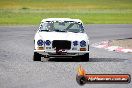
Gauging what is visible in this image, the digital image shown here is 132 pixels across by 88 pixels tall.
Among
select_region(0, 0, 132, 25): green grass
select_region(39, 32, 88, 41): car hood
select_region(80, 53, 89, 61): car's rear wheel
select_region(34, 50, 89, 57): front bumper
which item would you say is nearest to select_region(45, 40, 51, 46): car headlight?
select_region(39, 32, 88, 41): car hood

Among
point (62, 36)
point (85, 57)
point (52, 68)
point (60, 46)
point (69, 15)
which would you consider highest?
point (69, 15)

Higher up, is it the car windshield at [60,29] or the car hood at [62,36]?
the car windshield at [60,29]

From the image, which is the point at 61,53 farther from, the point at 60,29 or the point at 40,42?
the point at 60,29

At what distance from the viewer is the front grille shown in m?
20.0

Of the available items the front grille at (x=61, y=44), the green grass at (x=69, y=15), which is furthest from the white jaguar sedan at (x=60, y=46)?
the green grass at (x=69, y=15)

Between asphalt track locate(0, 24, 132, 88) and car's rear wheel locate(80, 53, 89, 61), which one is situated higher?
car's rear wheel locate(80, 53, 89, 61)

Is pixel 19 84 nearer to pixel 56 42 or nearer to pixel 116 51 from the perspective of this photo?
pixel 56 42

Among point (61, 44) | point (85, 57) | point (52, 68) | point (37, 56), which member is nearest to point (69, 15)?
point (85, 57)

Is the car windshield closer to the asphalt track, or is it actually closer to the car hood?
the car hood

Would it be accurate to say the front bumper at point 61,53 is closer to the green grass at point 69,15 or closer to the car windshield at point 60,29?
the car windshield at point 60,29

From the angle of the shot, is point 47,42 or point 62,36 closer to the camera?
point 47,42

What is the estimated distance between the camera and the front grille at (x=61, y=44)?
20.0 m

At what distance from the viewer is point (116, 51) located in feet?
84.6

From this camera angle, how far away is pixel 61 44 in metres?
20.0
